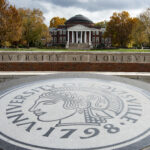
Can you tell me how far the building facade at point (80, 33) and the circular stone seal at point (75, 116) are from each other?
62.8m

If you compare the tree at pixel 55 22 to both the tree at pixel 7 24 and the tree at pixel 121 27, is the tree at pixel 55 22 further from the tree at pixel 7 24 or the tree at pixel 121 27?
the tree at pixel 7 24

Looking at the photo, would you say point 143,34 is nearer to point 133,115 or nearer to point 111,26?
point 111,26

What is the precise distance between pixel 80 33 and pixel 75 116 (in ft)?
223

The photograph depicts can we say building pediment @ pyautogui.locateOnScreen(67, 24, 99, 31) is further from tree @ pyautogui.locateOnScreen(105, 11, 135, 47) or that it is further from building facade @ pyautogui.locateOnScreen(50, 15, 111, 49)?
tree @ pyautogui.locateOnScreen(105, 11, 135, 47)

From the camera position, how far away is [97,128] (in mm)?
2252

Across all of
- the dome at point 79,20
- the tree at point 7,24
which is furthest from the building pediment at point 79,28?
the tree at point 7,24

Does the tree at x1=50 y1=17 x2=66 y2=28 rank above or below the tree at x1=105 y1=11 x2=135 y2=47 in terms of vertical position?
above

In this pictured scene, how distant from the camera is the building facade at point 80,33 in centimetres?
6650

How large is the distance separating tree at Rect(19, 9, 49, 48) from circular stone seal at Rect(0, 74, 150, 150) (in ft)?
132

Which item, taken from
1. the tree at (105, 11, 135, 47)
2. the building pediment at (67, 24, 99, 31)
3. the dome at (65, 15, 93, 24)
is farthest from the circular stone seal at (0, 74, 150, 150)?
the dome at (65, 15, 93, 24)

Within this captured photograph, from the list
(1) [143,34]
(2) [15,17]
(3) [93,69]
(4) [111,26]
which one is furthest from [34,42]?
(3) [93,69]

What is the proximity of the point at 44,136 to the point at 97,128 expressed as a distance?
0.64 m

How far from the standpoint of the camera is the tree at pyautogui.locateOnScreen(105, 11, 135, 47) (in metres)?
49.2

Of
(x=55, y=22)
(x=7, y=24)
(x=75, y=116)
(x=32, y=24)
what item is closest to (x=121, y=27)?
(x=32, y=24)
